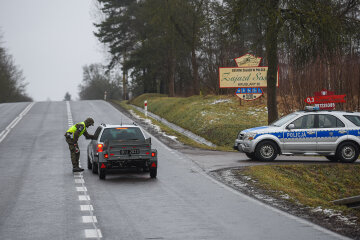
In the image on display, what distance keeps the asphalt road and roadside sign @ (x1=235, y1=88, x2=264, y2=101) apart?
55.7 ft

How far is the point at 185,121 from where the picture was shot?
34750mm

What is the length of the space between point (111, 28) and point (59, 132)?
43.0 meters

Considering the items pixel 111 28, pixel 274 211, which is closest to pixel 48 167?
pixel 274 211

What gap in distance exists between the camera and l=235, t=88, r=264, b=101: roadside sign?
3681 cm

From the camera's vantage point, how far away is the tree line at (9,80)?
301 ft

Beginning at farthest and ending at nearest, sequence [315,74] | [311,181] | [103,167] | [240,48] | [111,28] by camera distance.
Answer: [111,28] < [240,48] < [315,74] < [311,181] < [103,167]

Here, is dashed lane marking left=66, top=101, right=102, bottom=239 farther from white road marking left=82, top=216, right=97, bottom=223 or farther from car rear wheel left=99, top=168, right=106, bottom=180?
car rear wheel left=99, top=168, right=106, bottom=180

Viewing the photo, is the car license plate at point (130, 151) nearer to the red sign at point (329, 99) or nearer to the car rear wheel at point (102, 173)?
the car rear wheel at point (102, 173)

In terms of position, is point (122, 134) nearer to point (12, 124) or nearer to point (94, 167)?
point (94, 167)

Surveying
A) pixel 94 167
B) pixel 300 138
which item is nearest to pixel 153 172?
pixel 94 167

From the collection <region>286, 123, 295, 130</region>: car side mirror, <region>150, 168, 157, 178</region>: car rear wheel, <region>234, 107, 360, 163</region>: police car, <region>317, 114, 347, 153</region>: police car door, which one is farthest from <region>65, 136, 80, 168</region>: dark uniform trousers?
<region>317, 114, 347, 153</region>: police car door

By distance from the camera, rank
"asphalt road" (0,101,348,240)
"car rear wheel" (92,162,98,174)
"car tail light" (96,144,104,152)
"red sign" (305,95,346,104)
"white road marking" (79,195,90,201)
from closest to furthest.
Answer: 1. "asphalt road" (0,101,348,240)
2. "white road marking" (79,195,90,201)
3. "car tail light" (96,144,104,152)
4. "car rear wheel" (92,162,98,174)
5. "red sign" (305,95,346,104)

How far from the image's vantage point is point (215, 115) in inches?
1329

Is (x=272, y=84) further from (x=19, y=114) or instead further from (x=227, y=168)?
(x=19, y=114)
